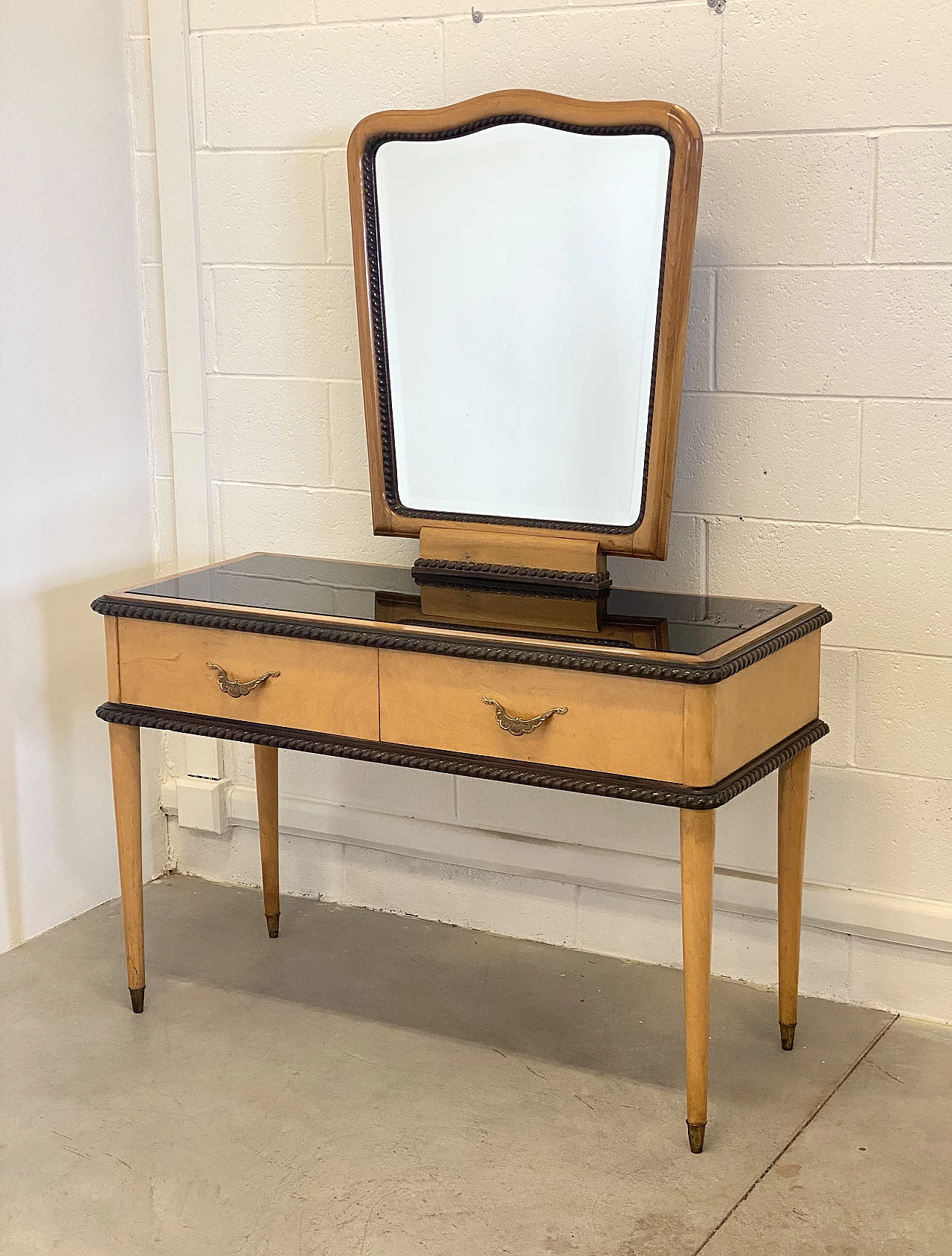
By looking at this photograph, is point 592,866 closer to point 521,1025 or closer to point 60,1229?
point 521,1025

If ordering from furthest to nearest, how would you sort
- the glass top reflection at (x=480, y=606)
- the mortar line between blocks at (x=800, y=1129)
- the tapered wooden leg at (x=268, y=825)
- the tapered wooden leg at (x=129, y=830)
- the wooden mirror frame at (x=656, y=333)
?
the tapered wooden leg at (x=268, y=825), the tapered wooden leg at (x=129, y=830), the wooden mirror frame at (x=656, y=333), the glass top reflection at (x=480, y=606), the mortar line between blocks at (x=800, y=1129)

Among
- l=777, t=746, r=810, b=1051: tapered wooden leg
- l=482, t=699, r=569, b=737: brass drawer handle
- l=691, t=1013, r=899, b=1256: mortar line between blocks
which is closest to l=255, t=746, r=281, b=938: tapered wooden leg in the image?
l=482, t=699, r=569, b=737: brass drawer handle

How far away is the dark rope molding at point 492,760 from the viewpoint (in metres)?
1.86

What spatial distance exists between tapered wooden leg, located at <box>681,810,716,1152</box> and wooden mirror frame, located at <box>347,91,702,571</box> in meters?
0.50

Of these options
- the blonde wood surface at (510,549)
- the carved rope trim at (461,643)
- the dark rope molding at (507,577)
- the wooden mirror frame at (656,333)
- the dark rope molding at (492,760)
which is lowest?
the dark rope molding at (492,760)

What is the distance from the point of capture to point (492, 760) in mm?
1986

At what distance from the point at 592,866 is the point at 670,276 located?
3.43ft

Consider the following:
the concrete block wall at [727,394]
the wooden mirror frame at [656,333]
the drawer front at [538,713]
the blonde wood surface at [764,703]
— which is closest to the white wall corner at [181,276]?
the concrete block wall at [727,394]

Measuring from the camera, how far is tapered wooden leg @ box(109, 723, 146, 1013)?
91.0 inches

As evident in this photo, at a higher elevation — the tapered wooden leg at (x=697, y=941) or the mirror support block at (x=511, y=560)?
the mirror support block at (x=511, y=560)

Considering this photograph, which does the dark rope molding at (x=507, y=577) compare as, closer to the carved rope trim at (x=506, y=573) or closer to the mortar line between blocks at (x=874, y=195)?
the carved rope trim at (x=506, y=573)

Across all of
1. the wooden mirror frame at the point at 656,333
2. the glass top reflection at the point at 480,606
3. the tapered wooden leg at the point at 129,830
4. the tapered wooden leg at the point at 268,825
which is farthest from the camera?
the tapered wooden leg at the point at 268,825

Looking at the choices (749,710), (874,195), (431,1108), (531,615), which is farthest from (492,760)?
(874,195)

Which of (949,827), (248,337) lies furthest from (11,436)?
(949,827)
